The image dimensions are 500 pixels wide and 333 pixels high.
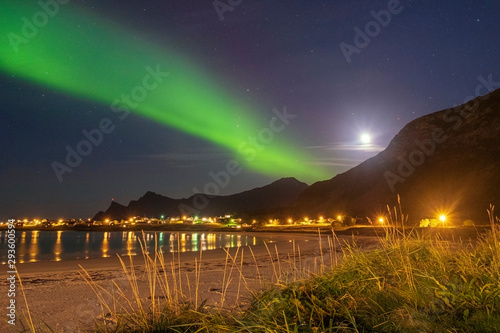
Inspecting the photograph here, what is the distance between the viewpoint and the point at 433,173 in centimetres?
9856

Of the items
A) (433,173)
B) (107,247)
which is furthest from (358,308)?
(433,173)

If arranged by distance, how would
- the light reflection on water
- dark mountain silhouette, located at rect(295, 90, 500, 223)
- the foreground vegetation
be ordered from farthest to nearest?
dark mountain silhouette, located at rect(295, 90, 500, 223) < the light reflection on water < the foreground vegetation

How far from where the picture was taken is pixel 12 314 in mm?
6305

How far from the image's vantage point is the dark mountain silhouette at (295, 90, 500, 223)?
77.5m

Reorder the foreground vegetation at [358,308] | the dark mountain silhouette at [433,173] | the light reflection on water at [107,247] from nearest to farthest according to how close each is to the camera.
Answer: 1. the foreground vegetation at [358,308]
2. the light reflection on water at [107,247]
3. the dark mountain silhouette at [433,173]

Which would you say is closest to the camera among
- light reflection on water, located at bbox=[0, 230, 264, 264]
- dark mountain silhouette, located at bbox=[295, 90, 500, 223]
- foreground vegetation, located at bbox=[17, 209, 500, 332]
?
foreground vegetation, located at bbox=[17, 209, 500, 332]

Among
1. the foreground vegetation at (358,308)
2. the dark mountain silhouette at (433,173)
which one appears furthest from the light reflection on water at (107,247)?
the dark mountain silhouette at (433,173)

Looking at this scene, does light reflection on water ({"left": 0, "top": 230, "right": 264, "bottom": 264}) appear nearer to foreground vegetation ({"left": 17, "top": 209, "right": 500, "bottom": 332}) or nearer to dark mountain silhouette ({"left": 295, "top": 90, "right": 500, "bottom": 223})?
foreground vegetation ({"left": 17, "top": 209, "right": 500, "bottom": 332})

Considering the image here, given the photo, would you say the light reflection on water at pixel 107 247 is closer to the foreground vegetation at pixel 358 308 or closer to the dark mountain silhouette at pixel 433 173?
the foreground vegetation at pixel 358 308

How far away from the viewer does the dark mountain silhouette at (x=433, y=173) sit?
77500 mm

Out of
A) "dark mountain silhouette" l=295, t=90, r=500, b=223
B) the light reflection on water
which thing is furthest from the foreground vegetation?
"dark mountain silhouette" l=295, t=90, r=500, b=223

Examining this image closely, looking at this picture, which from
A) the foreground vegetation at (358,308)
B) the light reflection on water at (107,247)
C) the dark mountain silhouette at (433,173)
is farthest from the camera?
the dark mountain silhouette at (433,173)

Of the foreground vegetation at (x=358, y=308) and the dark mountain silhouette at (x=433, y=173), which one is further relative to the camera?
the dark mountain silhouette at (x=433, y=173)

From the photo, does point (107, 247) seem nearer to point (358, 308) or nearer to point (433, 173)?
point (358, 308)
